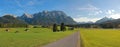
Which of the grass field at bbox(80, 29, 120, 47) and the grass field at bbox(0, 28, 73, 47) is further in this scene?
the grass field at bbox(80, 29, 120, 47)

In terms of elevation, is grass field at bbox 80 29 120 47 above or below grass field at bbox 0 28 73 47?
below

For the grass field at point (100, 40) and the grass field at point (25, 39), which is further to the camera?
the grass field at point (100, 40)

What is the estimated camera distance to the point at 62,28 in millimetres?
159500

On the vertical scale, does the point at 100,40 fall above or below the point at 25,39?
below

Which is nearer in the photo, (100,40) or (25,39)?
(25,39)

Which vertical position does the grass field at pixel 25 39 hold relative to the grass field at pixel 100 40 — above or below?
above
